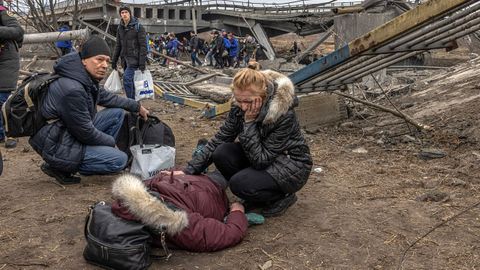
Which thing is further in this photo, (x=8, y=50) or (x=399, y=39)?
(x=8, y=50)

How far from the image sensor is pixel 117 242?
273 cm

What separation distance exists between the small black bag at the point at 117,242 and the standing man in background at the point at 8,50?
3489 mm

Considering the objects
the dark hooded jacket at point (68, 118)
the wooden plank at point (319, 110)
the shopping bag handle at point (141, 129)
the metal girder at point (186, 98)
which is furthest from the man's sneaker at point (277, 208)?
the metal girder at point (186, 98)

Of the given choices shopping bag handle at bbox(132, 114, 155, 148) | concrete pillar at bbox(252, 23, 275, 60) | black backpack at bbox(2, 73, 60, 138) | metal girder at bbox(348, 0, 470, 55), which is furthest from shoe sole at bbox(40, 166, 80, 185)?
concrete pillar at bbox(252, 23, 275, 60)

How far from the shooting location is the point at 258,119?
339 centimetres

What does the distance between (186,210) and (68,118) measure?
1.65m

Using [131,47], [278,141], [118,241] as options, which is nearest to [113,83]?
[131,47]

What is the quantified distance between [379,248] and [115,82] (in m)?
5.54

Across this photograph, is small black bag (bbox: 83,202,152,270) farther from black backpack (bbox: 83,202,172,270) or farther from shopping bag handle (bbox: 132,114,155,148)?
shopping bag handle (bbox: 132,114,155,148)

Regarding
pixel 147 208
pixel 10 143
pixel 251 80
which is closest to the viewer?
pixel 147 208

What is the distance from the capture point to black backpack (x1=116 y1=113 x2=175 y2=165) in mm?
4586

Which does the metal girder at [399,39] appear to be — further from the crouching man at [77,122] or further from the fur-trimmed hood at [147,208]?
the fur-trimmed hood at [147,208]

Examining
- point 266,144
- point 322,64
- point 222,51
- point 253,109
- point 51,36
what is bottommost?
point 222,51

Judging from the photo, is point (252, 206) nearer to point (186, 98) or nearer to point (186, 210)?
point (186, 210)
